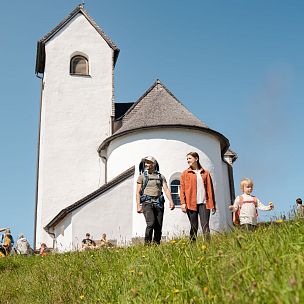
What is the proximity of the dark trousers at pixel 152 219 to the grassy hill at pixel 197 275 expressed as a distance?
180 cm

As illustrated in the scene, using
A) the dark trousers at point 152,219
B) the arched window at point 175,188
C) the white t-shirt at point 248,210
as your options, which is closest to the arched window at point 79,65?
the arched window at point 175,188

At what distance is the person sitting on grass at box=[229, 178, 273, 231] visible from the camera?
922 cm

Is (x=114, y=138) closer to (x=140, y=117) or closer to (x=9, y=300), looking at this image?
(x=140, y=117)

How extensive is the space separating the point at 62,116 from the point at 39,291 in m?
21.1

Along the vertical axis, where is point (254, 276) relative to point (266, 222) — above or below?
below

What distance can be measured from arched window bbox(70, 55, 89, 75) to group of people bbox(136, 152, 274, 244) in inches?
798

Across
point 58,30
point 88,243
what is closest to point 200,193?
point 88,243

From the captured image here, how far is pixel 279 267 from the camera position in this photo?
3.35 meters

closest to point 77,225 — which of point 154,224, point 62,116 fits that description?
point 62,116

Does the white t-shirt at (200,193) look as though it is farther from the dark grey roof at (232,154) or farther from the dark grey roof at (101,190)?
the dark grey roof at (232,154)

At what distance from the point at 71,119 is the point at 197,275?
78.5 feet

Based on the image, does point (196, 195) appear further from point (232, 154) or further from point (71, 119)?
point (232, 154)

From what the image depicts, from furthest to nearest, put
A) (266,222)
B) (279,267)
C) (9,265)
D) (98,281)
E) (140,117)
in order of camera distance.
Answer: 1. (140,117)
2. (9,265)
3. (266,222)
4. (98,281)
5. (279,267)

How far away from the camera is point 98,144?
26.9 metres
